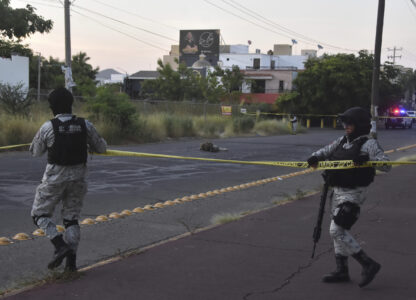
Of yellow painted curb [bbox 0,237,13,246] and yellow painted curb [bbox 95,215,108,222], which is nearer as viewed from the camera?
yellow painted curb [bbox 0,237,13,246]

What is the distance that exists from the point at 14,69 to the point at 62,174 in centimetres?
3630

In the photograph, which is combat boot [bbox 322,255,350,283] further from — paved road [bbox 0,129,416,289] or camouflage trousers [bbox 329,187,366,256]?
paved road [bbox 0,129,416,289]

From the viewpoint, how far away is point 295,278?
17.1ft

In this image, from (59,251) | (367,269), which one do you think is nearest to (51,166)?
(59,251)

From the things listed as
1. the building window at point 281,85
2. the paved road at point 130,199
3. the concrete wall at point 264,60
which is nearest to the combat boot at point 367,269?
the paved road at point 130,199

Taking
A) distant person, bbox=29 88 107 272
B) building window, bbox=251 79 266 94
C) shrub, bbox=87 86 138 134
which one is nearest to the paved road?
distant person, bbox=29 88 107 272

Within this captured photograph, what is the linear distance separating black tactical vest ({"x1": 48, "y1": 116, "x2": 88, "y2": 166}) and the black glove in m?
2.53

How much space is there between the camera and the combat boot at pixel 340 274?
5.06 metres

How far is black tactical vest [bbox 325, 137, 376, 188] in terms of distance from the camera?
4.95 meters

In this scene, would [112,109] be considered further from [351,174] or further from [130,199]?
[351,174]

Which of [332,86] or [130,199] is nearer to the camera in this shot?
[130,199]

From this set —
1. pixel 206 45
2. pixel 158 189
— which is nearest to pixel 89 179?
pixel 158 189

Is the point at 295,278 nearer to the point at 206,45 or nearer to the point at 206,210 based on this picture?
the point at 206,210

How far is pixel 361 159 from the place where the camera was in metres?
4.89
